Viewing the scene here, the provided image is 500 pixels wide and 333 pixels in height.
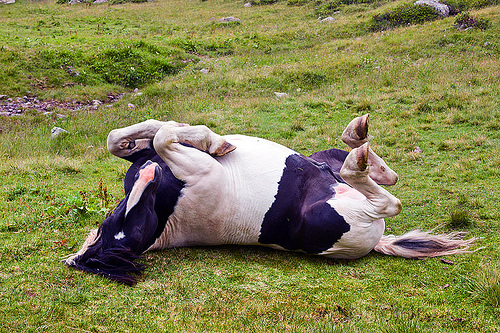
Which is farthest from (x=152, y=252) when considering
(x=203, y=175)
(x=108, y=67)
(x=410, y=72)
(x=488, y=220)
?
(x=108, y=67)

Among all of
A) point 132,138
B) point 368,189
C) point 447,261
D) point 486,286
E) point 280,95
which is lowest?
point 280,95

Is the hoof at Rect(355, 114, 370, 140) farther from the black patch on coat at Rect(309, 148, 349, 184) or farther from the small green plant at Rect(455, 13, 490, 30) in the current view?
the small green plant at Rect(455, 13, 490, 30)

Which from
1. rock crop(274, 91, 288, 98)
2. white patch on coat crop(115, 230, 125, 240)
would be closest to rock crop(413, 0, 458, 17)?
rock crop(274, 91, 288, 98)

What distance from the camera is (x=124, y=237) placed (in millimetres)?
3367

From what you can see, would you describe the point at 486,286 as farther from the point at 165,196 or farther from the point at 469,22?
the point at 469,22

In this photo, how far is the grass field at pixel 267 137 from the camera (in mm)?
2855

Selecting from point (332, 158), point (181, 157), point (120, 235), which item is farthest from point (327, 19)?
point (120, 235)

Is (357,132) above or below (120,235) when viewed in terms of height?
above

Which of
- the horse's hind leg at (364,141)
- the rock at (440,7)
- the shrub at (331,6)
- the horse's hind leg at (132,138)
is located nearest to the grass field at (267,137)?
the horse's hind leg at (364,141)

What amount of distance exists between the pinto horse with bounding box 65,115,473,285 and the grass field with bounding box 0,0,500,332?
0.18m

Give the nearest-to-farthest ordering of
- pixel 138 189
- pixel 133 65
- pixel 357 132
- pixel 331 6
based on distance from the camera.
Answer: pixel 138 189
pixel 357 132
pixel 133 65
pixel 331 6

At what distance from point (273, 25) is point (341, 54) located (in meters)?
10.3

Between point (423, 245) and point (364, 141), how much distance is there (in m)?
1.15

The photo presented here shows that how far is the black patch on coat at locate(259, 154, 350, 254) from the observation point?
377cm
